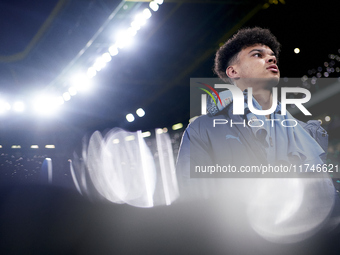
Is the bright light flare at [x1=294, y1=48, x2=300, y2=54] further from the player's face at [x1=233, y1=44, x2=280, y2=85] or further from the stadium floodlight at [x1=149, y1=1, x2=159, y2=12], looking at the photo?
the stadium floodlight at [x1=149, y1=1, x2=159, y2=12]

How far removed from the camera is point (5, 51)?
2.88m

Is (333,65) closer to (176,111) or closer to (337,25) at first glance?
(337,25)

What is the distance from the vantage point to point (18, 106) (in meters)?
3.79

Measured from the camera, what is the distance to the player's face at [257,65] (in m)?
1.49

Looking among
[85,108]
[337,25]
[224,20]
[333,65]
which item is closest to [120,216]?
[224,20]

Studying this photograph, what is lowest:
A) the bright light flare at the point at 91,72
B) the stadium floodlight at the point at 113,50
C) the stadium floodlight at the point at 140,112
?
the stadium floodlight at the point at 140,112

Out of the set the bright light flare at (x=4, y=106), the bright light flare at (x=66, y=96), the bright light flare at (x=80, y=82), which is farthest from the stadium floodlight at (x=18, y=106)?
the bright light flare at (x=80, y=82)

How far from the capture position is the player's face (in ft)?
4.89

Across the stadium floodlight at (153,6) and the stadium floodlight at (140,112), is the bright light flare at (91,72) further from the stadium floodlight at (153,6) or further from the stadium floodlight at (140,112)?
the stadium floodlight at (153,6)

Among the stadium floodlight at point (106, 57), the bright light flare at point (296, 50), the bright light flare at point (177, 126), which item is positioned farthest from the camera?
the bright light flare at point (177, 126)

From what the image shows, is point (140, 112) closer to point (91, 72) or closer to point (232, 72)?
point (91, 72)

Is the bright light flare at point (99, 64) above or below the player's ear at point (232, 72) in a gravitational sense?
above

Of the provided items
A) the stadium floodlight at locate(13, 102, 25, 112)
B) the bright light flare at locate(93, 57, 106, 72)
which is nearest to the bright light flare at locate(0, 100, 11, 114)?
the stadium floodlight at locate(13, 102, 25, 112)

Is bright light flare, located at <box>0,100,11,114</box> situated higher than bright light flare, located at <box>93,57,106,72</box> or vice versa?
bright light flare, located at <box>93,57,106,72</box>
